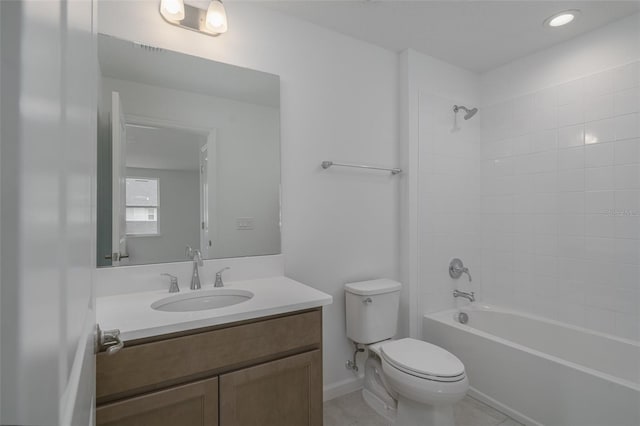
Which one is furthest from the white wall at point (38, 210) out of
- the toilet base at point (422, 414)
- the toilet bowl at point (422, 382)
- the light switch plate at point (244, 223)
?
the toilet base at point (422, 414)

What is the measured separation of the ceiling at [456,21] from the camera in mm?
1865

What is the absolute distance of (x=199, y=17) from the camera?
1.65m

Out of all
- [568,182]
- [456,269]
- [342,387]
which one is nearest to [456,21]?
[568,182]

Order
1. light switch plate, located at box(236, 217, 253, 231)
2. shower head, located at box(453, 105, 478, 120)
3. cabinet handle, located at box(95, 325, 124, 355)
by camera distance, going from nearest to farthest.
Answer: cabinet handle, located at box(95, 325, 124, 355)
light switch plate, located at box(236, 217, 253, 231)
shower head, located at box(453, 105, 478, 120)

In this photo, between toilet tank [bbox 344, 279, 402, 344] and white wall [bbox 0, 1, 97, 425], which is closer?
white wall [bbox 0, 1, 97, 425]

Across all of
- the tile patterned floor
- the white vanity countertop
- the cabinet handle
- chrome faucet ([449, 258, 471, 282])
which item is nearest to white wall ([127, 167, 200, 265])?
the white vanity countertop

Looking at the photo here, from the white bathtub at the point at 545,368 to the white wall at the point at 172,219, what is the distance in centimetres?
183

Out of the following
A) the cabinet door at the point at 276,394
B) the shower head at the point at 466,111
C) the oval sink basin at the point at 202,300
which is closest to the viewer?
the cabinet door at the point at 276,394

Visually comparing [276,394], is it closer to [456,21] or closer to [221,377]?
[221,377]

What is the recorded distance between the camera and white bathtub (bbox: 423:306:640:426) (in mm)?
1581

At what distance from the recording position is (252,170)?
1814mm

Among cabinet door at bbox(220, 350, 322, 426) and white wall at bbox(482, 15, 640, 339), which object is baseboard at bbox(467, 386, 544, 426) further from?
cabinet door at bbox(220, 350, 322, 426)

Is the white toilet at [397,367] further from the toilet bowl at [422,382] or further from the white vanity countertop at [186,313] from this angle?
the white vanity countertop at [186,313]

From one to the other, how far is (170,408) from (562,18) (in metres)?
2.97
